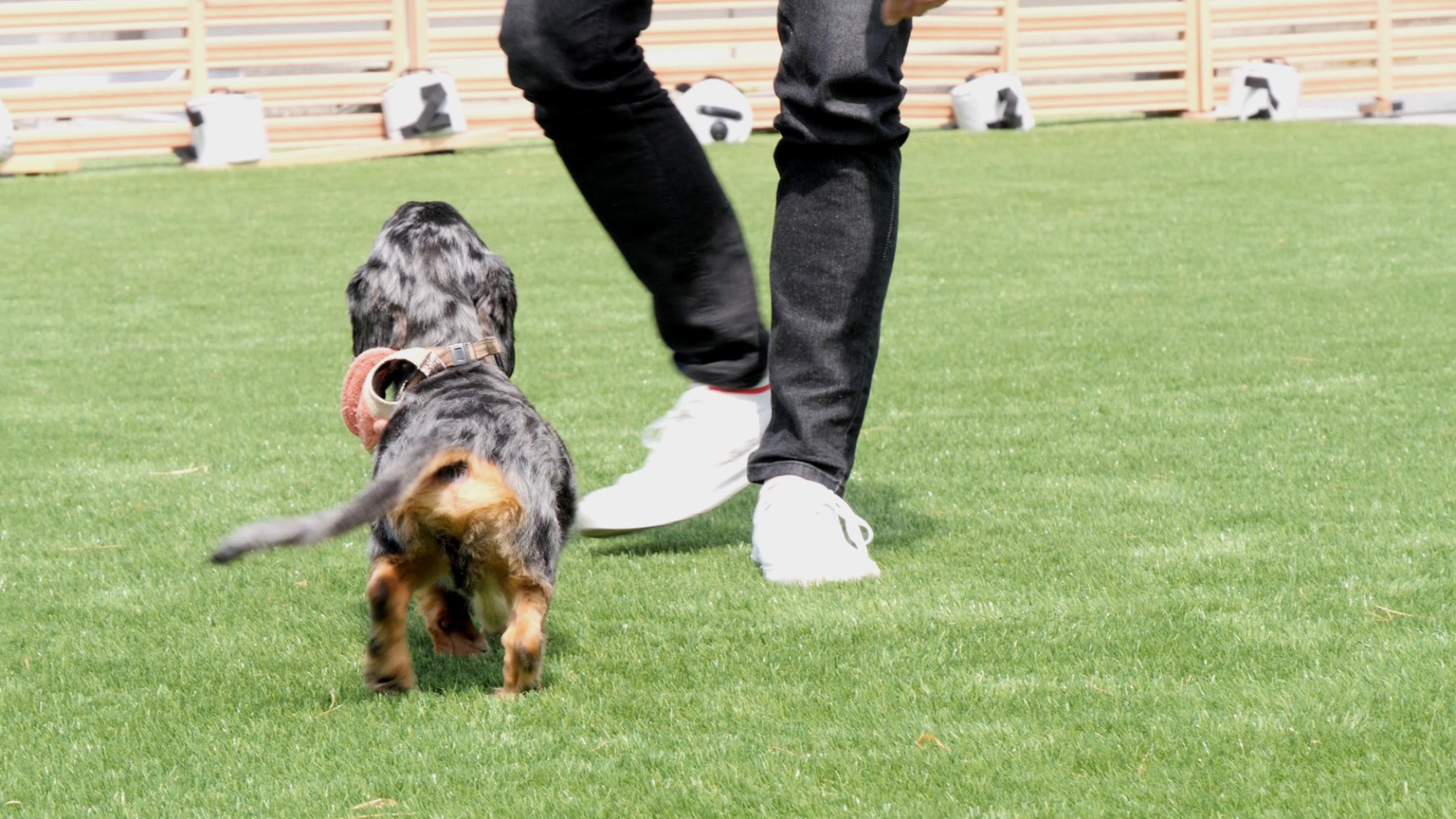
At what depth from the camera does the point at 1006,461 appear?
3709mm

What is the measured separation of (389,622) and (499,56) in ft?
44.5

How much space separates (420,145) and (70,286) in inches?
252

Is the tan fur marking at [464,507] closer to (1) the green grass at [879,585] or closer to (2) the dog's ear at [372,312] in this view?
(1) the green grass at [879,585]

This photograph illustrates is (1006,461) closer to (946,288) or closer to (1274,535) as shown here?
(1274,535)

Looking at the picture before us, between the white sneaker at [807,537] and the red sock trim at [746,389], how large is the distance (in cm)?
27

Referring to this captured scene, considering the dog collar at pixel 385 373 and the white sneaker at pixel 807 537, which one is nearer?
the dog collar at pixel 385 373

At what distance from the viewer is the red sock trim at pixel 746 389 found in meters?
3.12

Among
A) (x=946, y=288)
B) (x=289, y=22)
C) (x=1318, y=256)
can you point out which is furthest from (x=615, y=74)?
(x=289, y=22)

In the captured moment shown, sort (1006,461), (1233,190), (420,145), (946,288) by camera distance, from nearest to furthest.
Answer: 1. (1006,461)
2. (946,288)
3. (1233,190)
4. (420,145)

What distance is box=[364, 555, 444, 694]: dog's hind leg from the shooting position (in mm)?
2252

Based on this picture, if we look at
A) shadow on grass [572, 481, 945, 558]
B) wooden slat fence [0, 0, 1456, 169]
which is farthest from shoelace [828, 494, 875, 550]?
wooden slat fence [0, 0, 1456, 169]

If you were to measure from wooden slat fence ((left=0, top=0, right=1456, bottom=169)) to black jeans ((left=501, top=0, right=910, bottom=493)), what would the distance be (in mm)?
10198

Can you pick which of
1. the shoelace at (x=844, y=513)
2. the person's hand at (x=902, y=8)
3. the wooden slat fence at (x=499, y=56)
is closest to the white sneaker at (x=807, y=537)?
the shoelace at (x=844, y=513)

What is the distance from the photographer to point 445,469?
2256 millimetres
